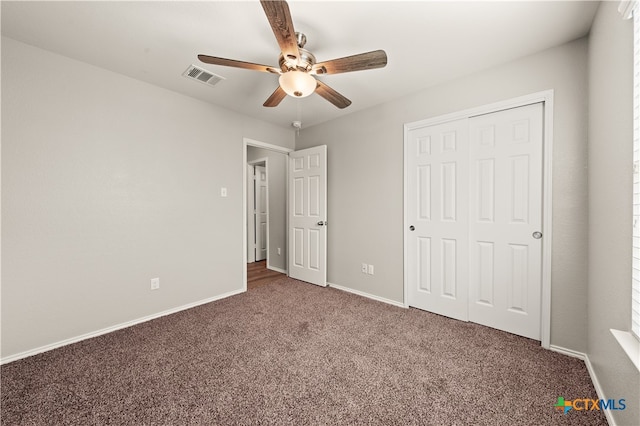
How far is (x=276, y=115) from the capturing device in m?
3.39

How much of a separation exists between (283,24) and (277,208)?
3399mm

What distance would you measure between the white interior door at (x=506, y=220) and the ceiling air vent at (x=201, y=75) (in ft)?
8.23

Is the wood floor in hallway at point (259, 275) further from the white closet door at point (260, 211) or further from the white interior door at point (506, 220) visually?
the white interior door at point (506, 220)

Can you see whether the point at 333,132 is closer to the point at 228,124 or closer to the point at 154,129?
the point at 228,124

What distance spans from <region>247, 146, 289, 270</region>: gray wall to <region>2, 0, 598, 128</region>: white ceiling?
85.4 inches

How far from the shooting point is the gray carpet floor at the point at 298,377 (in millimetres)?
1363

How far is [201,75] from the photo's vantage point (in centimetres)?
237

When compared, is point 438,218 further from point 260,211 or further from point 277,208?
point 260,211

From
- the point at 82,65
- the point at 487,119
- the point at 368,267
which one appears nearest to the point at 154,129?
the point at 82,65

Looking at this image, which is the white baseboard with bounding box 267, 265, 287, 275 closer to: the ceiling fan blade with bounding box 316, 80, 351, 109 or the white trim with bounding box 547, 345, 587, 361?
the ceiling fan blade with bounding box 316, 80, 351, 109

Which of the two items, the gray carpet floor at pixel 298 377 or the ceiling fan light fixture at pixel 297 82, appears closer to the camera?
the gray carpet floor at pixel 298 377

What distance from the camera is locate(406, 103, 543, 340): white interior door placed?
209cm

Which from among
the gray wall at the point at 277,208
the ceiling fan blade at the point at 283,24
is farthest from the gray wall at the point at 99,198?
the ceiling fan blade at the point at 283,24

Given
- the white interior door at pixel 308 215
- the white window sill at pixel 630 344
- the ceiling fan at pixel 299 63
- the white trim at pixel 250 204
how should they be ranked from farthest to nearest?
the white trim at pixel 250 204, the white interior door at pixel 308 215, the ceiling fan at pixel 299 63, the white window sill at pixel 630 344
